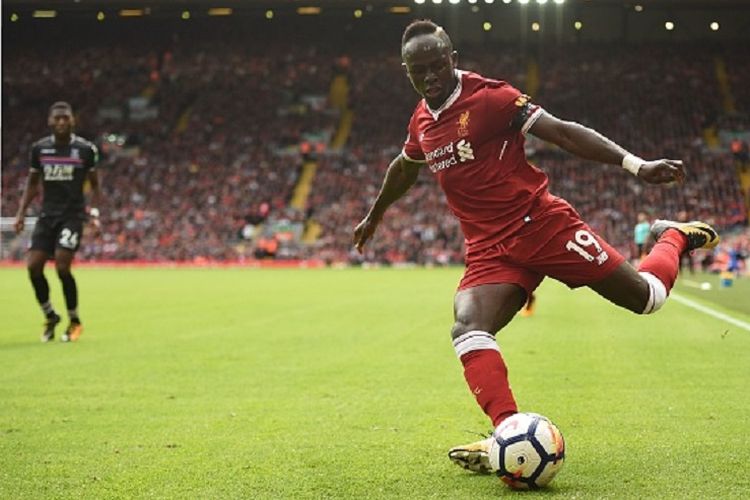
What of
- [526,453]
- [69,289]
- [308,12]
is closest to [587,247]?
[526,453]

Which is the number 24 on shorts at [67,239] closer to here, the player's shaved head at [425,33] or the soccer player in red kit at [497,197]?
the soccer player in red kit at [497,197]

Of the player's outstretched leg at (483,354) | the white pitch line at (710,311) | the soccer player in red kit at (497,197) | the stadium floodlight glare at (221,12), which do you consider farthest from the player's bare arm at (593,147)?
the stadium floodlight glare at (221,12)

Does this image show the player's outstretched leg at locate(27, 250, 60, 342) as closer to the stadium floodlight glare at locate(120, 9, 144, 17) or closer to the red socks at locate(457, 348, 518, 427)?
the red socks at locate(457, 348, 518, 427)

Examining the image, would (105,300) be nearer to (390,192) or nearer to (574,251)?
(390,192)

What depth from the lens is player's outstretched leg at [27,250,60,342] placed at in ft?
37.1

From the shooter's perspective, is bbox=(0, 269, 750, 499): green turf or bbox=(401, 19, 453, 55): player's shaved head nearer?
bbox=(0, 269, 750, 499): green turf

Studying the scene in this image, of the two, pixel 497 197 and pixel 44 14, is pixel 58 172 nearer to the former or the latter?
pixel 497 197

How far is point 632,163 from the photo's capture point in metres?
4.80

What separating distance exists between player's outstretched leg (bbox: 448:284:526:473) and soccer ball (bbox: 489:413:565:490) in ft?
0.54

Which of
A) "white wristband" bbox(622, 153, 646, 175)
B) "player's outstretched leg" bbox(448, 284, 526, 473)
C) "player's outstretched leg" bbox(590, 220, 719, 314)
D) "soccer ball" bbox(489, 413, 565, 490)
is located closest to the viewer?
"soccer ball" bbox(489, 413, 565, 490)

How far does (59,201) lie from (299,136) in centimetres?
4470

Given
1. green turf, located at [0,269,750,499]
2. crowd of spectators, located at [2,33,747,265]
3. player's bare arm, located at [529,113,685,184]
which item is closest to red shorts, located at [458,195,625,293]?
player's bare arm, located at [529,113,685,184]

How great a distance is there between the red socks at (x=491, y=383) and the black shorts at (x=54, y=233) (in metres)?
7.46

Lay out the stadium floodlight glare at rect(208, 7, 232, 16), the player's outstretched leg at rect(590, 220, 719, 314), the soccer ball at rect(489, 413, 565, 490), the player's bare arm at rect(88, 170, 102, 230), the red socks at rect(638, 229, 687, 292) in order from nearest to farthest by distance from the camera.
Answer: the soccer ball at rect(489, 413, 565, 490), the player's outstretched leg at rect(590, 220, 719, 314), the red socks at rect(638, 229, 687, 292), the player's bare arm at rect(88, 170, 102, 230), the stadium floodlight glare at rect(208, 7, 232, 16)
